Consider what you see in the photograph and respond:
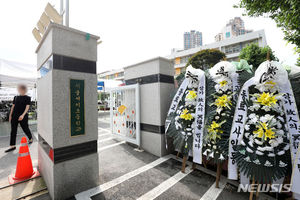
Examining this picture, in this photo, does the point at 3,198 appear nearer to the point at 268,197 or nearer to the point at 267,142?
the point at 267,142

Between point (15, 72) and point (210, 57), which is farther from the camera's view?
point (210, 57)

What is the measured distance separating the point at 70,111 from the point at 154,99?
2.17 meters

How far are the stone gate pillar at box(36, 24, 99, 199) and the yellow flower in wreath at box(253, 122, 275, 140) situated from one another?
2.61m

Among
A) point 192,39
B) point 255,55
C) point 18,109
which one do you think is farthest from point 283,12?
point 192,39

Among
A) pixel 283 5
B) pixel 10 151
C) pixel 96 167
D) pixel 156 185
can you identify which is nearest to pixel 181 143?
pixel 156 185

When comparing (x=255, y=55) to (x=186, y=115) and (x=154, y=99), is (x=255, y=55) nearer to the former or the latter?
(x=154, y=99)

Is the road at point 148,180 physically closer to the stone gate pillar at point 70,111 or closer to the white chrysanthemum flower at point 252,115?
the stone gate pillar at point 70,111

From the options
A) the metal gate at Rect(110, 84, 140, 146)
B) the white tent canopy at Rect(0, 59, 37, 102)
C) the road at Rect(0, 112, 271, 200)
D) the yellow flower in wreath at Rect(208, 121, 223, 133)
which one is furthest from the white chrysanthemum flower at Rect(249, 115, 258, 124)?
the white tent canopy at Rect(0, 59, 37, 102)

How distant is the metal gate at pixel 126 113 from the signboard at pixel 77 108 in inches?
79.0

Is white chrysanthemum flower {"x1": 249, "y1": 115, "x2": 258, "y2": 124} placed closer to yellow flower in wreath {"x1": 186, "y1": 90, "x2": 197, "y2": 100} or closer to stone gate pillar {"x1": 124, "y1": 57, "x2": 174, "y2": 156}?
yellow flower in wreath {"x1": 186, "y1": 90, "x2": 197, "y2": 100}

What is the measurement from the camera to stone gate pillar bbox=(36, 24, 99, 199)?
6.48ft

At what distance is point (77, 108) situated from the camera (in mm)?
2182

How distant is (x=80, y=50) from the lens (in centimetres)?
220

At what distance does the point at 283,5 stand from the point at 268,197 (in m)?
5.35
